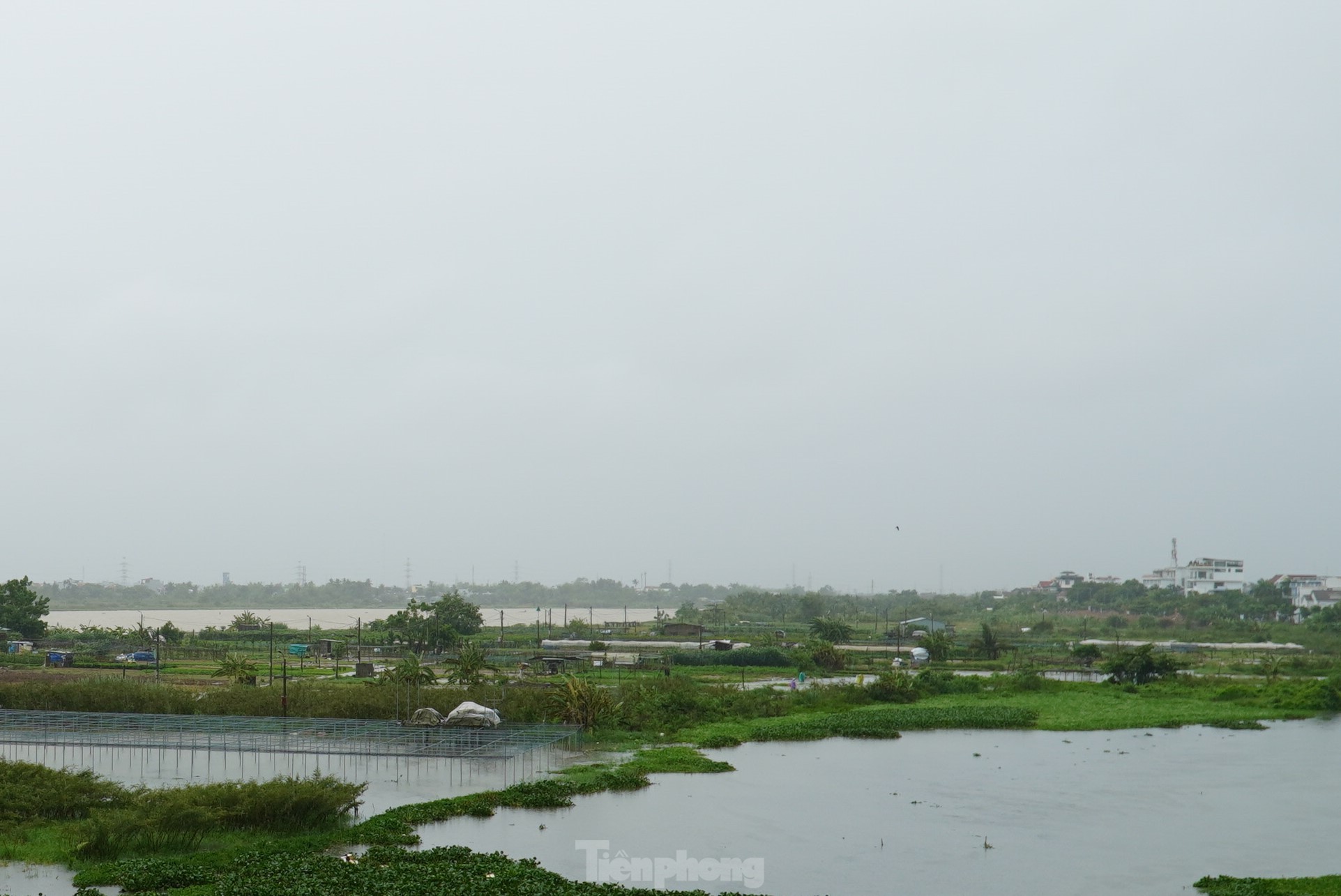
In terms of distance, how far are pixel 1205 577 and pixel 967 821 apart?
511 feet

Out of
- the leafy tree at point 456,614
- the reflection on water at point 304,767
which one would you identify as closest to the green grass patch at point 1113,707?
the reflection on water at point 304,767

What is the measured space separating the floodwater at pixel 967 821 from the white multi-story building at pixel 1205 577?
441 ft

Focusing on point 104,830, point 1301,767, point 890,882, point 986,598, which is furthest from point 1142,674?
point 986,598

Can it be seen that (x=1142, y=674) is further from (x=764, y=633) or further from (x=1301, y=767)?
(x=764, y=633)

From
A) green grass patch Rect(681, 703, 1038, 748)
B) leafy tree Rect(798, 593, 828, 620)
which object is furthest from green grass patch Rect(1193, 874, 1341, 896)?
leafy tree Rect(798, 593, 828, 620)

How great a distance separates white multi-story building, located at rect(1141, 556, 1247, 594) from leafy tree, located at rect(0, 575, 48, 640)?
142427 mm

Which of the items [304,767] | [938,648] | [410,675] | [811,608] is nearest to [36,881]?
[304,767]

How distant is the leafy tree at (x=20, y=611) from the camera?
242 feet

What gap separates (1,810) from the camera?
22.0m

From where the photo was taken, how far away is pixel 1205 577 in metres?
161

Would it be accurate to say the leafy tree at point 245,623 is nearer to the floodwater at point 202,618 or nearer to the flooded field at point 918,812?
the floodwater at point 202,618

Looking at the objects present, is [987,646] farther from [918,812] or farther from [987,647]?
[918,812]

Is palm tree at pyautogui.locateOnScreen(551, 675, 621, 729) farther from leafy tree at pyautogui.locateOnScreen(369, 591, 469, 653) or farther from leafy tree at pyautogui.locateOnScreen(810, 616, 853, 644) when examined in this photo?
leafy tree at pyautogui.locateOnScreen(810, 616, 853, 644)

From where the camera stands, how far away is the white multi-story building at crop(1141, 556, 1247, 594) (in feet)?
509
